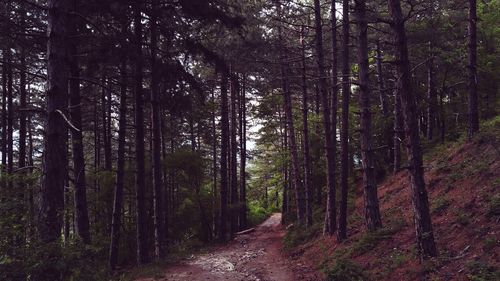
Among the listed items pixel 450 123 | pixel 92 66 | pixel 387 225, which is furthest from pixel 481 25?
pixel 92 66

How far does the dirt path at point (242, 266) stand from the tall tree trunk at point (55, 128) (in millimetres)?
6679

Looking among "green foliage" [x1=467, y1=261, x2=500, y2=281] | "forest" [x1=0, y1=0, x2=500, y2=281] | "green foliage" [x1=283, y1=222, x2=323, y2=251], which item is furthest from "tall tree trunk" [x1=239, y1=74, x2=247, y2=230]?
"green foliage" [x1=467, y1=261, x2=500, y2=281]

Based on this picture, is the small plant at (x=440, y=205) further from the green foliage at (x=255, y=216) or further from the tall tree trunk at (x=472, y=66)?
the green foliage at (x=255, y=216)

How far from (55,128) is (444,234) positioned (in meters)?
7.85

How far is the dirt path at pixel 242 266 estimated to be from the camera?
11195 millimetres

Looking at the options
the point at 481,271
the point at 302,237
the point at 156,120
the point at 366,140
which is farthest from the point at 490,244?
the point at 156,120

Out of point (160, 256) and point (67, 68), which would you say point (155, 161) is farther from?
point (67, 68)

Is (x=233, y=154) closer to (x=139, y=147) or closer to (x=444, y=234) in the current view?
(x=139, y=147)

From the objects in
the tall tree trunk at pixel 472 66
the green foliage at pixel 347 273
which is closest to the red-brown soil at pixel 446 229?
the green foliage at pixel 347 273

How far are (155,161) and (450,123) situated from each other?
1821cm

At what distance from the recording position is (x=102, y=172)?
54.6 ft

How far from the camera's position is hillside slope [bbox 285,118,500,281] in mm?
6914

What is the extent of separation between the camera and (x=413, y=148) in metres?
7.29

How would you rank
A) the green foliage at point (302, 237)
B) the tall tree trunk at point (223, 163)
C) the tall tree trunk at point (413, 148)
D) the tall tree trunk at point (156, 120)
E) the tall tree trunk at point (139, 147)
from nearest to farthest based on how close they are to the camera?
the tall tree trunk at point (413, 148) → the tall tree trunk at point (156, 120) → the tall tree trunk at point (139, 147) → the green foliage at point (302, 237) → the tall tree trunk at point (223, 163)
